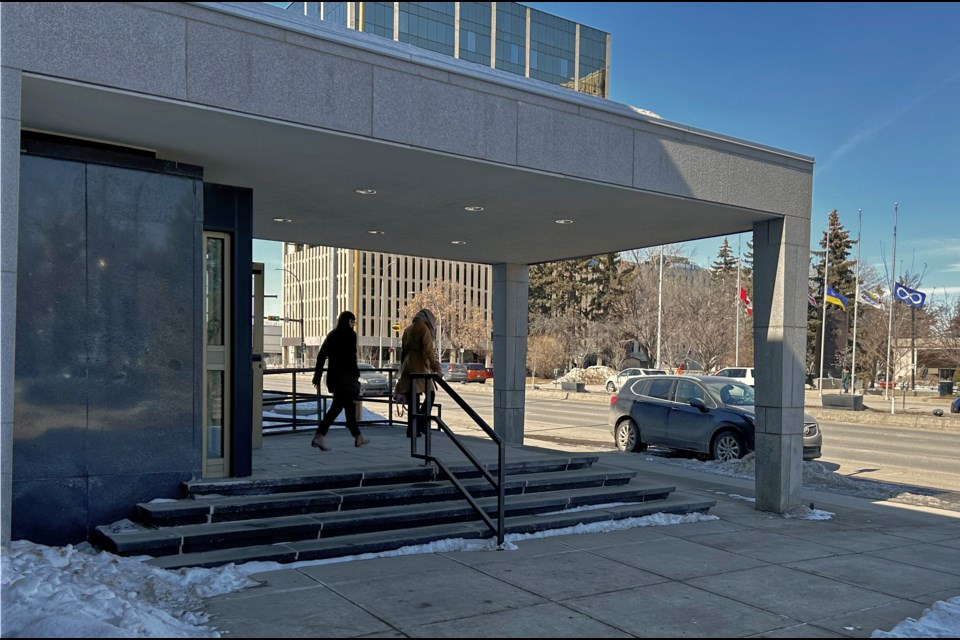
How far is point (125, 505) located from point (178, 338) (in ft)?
4.85

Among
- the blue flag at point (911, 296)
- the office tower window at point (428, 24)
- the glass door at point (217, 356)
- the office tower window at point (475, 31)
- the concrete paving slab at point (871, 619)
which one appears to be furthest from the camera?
Answer: the office tower window at point (475, 31)

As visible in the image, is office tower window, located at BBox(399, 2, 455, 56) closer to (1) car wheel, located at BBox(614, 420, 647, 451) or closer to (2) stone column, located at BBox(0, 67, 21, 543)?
(1) car wheel, located at BBox(614, 420, 647, 451)

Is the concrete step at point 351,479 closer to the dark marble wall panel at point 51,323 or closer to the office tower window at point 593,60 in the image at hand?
the dark marble wall panel at point 51,323

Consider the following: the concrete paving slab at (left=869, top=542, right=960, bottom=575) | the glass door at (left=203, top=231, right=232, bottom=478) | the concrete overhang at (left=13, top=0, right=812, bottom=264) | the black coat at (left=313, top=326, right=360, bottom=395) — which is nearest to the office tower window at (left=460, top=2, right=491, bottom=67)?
the concrete overhang at (left=13, top=0, right=812, bottom=264)

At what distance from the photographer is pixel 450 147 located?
729 cm

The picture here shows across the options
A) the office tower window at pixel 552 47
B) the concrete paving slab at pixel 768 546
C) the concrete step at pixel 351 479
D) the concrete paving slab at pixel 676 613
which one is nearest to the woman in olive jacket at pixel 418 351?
the concrete step at pixel 351 479

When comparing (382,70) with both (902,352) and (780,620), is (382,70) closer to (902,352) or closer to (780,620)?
(780,620)

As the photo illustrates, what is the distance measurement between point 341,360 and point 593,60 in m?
98.7

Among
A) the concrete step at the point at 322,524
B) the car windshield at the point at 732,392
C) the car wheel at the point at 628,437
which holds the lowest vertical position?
the car wheel at the point at 628,437

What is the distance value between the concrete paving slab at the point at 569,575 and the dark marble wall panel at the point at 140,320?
3.06 m

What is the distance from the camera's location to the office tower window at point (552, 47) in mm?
94750

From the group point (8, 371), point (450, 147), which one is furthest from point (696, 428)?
point (8, 371)

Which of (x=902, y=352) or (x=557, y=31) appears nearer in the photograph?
(x=902, y=352)

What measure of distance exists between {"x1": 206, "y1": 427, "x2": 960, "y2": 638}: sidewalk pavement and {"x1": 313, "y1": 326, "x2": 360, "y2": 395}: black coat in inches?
67.5
